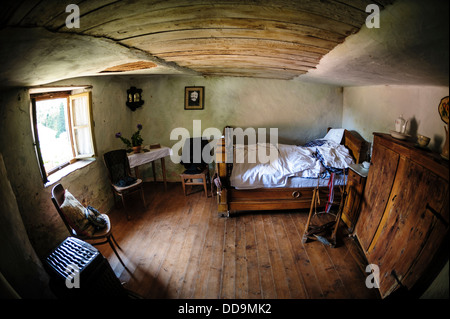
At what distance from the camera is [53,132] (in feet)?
10.1

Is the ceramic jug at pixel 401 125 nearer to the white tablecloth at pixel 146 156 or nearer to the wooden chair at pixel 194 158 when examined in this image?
the wooden chair at pixel 194 158

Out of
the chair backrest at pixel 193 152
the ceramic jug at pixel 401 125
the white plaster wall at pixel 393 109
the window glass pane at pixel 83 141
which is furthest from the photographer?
the chair backrest at pixel 193 152

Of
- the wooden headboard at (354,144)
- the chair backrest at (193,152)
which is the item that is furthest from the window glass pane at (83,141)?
the wooden headboard at (354,144)

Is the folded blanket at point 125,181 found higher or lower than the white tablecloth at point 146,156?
lower

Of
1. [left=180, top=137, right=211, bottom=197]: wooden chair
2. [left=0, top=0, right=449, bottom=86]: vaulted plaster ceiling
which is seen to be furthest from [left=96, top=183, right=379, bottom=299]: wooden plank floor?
[left=0, top=0, right=449, bottom=86]: vaulted plaster ceiling

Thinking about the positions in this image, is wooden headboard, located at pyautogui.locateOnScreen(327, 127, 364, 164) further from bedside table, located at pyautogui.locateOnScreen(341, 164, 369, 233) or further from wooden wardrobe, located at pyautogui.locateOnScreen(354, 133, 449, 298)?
wooden wardrobe, located at pyautogui.locateOnScreen(354, 133, 449, 298)

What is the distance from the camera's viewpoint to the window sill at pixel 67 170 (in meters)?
2.67

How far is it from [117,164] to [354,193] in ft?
12.5

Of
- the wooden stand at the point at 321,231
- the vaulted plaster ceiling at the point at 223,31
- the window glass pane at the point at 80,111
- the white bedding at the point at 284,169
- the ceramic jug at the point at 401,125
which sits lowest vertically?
the wooden stand at the point at 321,231

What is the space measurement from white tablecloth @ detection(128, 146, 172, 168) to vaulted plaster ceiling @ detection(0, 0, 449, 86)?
2257mm

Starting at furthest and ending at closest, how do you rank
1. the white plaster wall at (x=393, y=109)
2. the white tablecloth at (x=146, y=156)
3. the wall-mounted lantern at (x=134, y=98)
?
1. the wall-mounted lantern at (x=134, y=98)
2. the white tablecloth at (x=146, y=156)
3. the white plaster wall at (x=393, y=109)

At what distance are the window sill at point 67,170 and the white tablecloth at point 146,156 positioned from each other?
0.64 m

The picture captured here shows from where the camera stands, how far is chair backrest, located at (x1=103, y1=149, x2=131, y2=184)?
3.69 m
